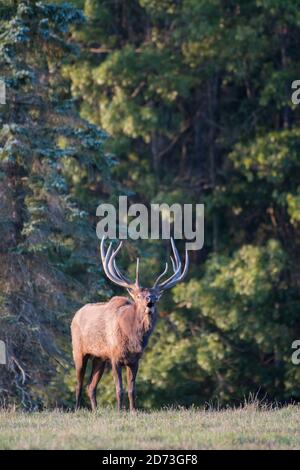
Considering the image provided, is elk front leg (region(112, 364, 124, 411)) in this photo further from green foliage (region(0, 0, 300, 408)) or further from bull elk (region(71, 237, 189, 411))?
green foliage (region(0, 0, 300, 408))

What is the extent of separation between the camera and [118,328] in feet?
51.5

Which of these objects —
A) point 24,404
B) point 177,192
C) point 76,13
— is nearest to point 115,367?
point 24,404

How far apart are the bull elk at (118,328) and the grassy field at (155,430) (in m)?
0.89

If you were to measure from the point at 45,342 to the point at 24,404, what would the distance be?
1.11 m

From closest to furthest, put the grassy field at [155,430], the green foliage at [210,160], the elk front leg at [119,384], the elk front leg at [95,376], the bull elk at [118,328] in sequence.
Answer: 1. the grassy field at [155,430]
2. the elk front leg at [119,384]
3. the bull elk at [118,328]
4. the elk front leg at [95,376]
5. the green foliage at [210,160]

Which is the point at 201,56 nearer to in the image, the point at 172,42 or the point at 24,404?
the point at 172,42

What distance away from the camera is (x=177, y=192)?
27062mm

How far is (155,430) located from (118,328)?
3.49 metres

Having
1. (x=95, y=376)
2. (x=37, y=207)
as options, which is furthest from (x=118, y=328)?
(x=37, y=207)

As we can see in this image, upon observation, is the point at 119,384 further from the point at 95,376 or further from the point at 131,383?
the point at 95,376

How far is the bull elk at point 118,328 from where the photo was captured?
1546cm

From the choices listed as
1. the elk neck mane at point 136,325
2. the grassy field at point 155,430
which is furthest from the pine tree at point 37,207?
the grassy field at point 155,430

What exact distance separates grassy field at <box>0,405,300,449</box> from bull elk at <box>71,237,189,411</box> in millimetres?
887

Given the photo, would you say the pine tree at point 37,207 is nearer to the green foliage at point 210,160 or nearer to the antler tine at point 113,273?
the green foliage at point 210,160
